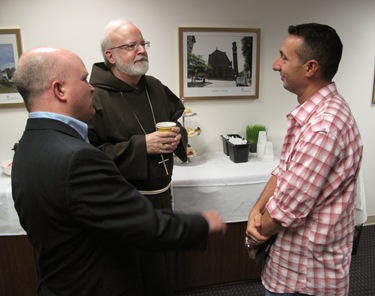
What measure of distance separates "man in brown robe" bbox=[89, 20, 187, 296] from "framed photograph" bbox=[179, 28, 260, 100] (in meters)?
0.72

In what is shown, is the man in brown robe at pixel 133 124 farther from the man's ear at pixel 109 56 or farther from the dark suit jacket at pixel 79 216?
the dark suit jacket at pixel 79 216

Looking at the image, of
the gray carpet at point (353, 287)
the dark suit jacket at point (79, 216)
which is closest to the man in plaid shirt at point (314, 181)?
the dark suit jacket at point (79, 216)

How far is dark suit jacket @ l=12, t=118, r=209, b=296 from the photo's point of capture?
83cm

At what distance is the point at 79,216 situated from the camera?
0.84m

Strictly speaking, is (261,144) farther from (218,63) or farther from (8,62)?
(8,62)

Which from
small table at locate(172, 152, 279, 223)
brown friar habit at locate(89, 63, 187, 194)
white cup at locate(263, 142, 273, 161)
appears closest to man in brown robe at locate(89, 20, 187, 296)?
brown friar habit at locate(89, 63, 187, 194)

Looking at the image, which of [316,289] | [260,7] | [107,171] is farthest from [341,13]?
[107,171]

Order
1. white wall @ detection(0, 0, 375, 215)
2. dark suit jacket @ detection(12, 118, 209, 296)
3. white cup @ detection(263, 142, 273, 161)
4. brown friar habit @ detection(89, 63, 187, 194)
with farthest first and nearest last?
white cup @ detection(263, 142, 273, 161), white wall @ detection(0, 0, 375, 215), brown friar habit @ detection(89, 63, 187, 194), dark suit jacket @ detection(12, 118, 209, 296)

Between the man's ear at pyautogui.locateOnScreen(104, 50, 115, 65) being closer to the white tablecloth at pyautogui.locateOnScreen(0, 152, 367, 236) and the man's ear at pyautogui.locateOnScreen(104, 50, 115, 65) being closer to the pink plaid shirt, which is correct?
the white tablecloth at pyautogui.locateOnScreen(0, 152, 367, 236)

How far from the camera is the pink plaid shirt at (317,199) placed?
3.33 ft

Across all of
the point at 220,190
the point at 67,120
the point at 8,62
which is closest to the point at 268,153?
the point at 220,190

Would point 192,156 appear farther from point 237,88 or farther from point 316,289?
point 316,289

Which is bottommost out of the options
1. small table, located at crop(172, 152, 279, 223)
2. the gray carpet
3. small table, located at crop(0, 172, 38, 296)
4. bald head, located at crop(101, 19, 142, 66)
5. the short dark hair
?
the gray carpet

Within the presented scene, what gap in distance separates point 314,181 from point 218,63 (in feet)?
5.44
